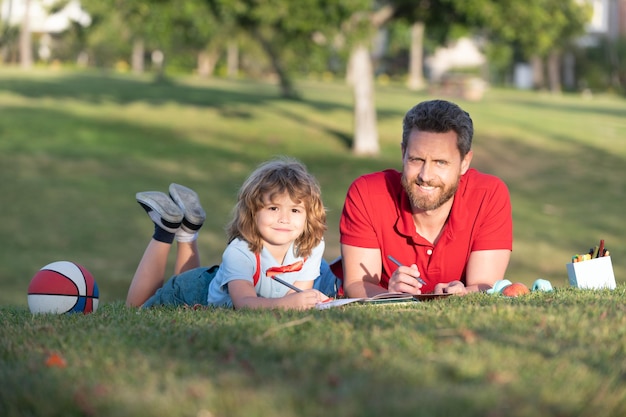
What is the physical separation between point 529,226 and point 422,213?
496 inches

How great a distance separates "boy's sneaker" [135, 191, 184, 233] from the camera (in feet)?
22.1

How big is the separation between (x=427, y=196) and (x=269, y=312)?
1360 mm

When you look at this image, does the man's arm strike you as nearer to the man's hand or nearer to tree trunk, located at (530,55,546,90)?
the man's hand

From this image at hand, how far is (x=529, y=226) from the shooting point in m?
18.4

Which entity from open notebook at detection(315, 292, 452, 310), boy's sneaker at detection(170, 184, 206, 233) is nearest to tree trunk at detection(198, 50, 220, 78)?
boy's sneaker at detection(170, 184, 206, 233)

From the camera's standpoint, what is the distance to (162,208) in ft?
22.1

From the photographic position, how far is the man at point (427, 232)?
6.20 m

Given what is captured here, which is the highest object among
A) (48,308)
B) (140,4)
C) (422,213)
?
(140,4)

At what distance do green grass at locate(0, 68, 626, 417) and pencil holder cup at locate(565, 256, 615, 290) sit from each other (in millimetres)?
203

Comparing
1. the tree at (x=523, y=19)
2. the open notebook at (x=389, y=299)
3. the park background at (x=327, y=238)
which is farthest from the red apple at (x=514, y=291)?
the tree at (x=523, y=19)

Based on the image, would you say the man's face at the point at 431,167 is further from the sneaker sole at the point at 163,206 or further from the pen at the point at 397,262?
the sneaker sole at the point at 163,206

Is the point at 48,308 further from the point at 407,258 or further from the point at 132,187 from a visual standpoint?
the point at 132,187

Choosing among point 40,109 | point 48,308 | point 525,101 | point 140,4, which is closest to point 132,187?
point 140,4

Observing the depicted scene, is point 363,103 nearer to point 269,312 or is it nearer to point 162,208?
point 162,208
